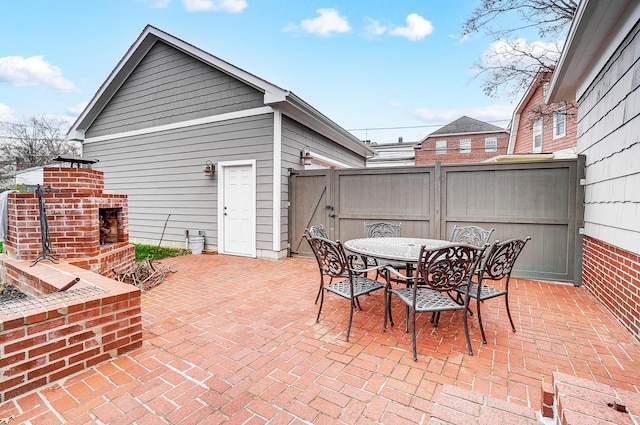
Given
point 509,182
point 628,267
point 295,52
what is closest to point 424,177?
point 509,182

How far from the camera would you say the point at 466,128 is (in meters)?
21.6

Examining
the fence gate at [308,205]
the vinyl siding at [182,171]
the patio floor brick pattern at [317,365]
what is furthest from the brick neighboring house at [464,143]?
the patio floor brick pattern at [317,365]

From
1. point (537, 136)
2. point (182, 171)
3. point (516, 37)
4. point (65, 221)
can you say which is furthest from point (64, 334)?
point (537, 136)

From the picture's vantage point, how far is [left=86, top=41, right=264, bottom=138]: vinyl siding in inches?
244

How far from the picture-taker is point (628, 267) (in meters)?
2.79

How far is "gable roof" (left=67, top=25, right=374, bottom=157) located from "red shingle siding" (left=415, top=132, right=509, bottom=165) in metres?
14.6

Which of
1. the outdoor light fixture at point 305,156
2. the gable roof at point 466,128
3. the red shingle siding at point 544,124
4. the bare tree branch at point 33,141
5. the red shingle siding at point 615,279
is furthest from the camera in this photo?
the gable roof at point 466,128

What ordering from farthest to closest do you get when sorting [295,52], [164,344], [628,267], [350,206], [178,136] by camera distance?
1. [295,52]
2. [178,136]
3. [350,206]
4. [628,267]
5. [164,344]

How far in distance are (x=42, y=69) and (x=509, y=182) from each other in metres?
21.4

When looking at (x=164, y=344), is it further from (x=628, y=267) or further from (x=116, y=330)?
(x=628, y=267)

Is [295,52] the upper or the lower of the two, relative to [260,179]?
upper

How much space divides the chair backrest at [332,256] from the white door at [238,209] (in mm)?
3457

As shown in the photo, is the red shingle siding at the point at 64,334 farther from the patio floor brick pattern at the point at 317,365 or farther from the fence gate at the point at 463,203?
the fence gate at the point at 463,203

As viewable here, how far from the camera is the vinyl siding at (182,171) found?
5.96 metres
